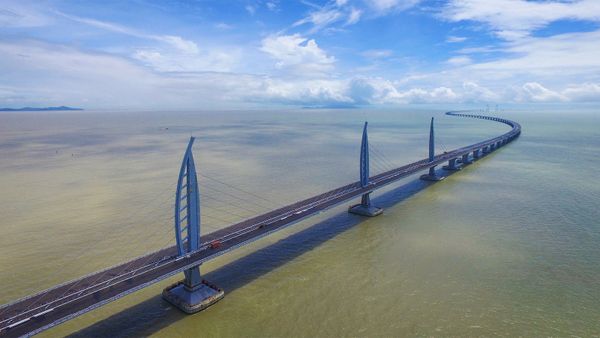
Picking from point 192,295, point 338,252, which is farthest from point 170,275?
point 338,252

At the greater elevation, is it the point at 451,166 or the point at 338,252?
the point at 451,166

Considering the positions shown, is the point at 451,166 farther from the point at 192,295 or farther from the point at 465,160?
the point at 192,295

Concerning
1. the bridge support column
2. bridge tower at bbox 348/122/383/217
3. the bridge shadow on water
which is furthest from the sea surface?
the bridge support column

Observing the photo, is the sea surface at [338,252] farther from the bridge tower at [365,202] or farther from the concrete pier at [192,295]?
the bridge tower at [365,202]

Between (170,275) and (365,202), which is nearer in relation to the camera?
(170,275)

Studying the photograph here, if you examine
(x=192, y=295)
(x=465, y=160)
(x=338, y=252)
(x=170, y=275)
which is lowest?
(x=338, y=252)

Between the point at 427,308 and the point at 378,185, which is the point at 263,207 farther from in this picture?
the point at 427,308

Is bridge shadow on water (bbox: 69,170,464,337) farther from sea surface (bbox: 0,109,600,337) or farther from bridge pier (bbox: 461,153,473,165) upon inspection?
bridge pier (bbox: 461,153,473,165)
